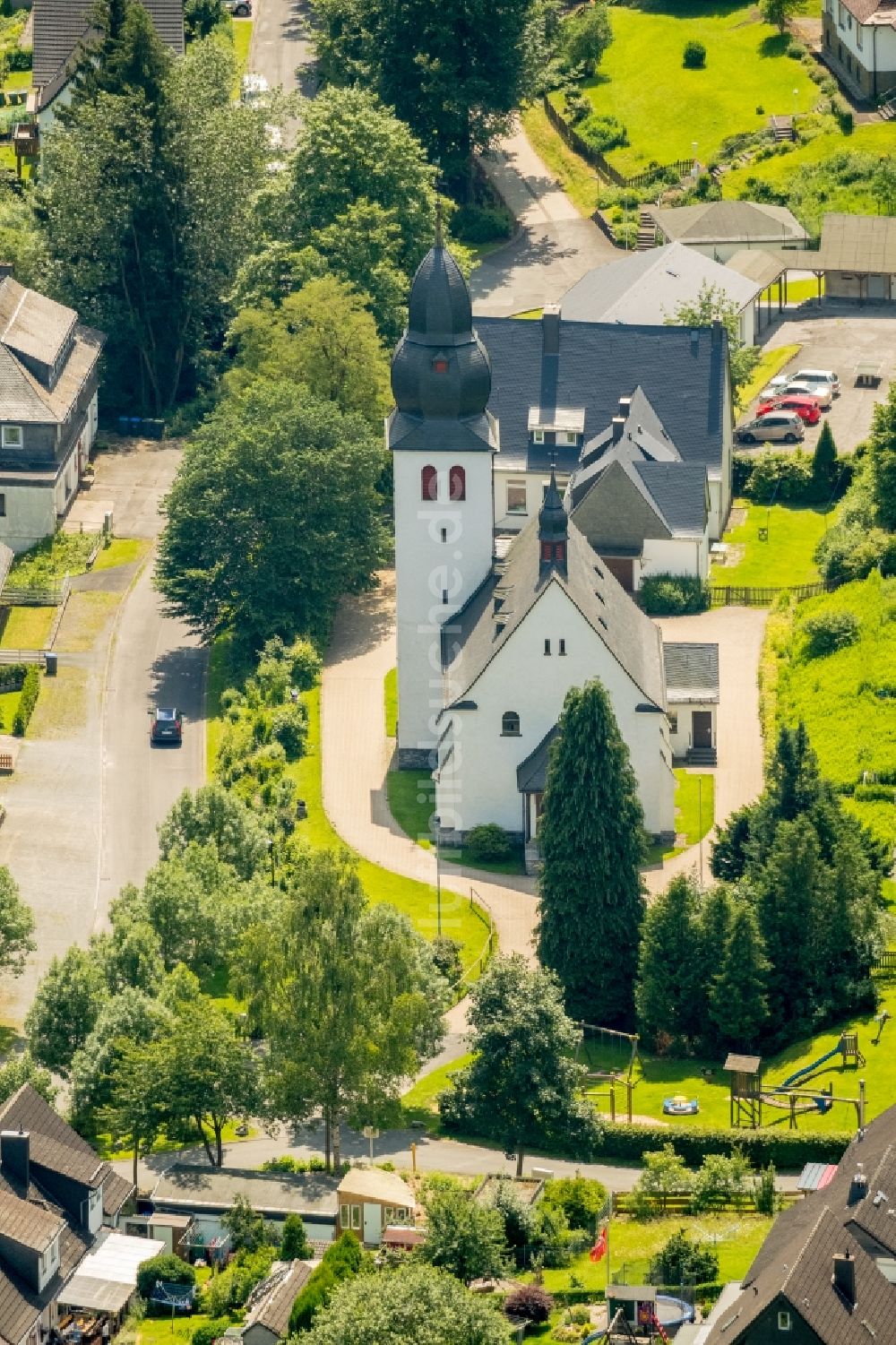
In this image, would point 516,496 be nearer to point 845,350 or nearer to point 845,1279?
point 845,350

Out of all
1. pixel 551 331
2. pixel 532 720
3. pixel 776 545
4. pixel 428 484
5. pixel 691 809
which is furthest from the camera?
pixel 551 331

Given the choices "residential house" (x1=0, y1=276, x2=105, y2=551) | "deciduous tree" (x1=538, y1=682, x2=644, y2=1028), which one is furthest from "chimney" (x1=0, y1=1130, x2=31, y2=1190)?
"residential house" (x1=0, y1=276, x2=105, y2=551)

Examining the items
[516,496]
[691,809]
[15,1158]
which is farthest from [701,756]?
[15,1158]

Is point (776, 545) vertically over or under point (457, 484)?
under

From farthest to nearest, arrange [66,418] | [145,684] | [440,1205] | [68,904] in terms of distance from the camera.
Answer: [66,418] < [145,684] < [68,904] < [440,1205]

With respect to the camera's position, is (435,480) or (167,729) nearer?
(435,480)

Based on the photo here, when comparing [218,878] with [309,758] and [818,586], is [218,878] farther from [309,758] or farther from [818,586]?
[818,586]

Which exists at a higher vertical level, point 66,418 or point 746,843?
point 66,418

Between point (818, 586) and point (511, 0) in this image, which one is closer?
point (818, 586)

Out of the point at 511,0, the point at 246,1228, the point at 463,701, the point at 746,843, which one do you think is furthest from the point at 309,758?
the point at 511,0
